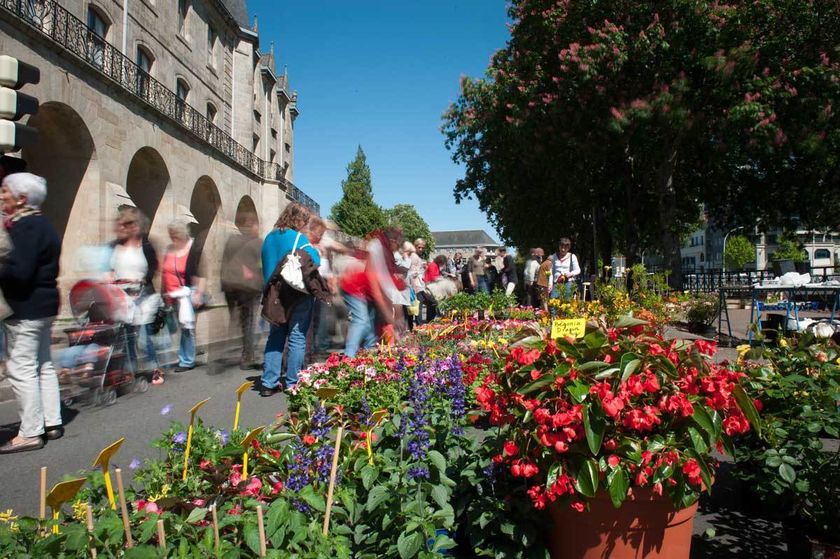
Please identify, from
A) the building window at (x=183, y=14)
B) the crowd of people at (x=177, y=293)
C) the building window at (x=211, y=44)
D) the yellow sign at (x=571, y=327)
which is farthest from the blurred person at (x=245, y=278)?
the building window at (x=211, y=44)

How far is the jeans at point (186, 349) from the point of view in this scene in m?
8.06

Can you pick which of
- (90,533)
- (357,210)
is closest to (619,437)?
(90,533)

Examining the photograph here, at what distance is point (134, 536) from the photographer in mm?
2096

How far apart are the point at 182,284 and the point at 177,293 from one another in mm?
162

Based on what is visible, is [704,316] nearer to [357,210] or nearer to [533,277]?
[533,277]

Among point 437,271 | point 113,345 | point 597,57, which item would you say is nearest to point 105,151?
point 437,271

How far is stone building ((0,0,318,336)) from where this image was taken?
13.5 m

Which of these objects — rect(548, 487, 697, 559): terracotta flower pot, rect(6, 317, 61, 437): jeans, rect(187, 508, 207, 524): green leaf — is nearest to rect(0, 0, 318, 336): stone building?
rect(6, 317, 61, 437): jeans

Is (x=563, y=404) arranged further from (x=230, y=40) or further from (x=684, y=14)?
(x=230, y=40)

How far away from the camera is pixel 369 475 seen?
8.16ft

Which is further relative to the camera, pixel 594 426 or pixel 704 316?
pixel 704 316

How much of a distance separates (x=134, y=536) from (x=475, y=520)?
1249mm

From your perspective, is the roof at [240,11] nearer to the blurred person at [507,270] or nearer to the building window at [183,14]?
the building window at [183,14]

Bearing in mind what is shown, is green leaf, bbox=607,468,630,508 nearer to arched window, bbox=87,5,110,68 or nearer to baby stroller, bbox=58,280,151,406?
baby stroller, bbox=58,280,151,406
